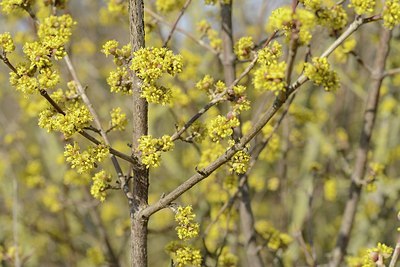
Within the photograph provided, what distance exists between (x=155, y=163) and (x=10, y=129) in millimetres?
4141

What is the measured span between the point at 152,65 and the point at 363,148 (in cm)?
202

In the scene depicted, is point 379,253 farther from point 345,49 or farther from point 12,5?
point 12,5

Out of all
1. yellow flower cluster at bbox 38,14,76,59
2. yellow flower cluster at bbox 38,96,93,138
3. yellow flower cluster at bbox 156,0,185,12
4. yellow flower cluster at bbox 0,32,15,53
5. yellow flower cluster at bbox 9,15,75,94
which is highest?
yellow flower cluster at bbox 156,0,185,12

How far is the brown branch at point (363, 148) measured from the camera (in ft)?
11.4

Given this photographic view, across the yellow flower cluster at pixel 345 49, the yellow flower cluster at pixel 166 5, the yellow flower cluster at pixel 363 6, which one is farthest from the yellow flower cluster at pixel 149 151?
the yellow flower cluster at pixel 345 49

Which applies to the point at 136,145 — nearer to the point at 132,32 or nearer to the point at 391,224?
the point at 132,32

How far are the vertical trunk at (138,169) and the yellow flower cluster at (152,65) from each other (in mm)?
82

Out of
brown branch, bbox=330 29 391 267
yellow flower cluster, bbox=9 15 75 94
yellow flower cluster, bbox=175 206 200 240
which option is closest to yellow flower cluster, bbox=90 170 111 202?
yellow flower cluster, bbox=175 206 200 240

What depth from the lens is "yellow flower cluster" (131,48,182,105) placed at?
2.02m

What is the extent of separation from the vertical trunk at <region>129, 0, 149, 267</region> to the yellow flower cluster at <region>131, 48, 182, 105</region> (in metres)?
0.08

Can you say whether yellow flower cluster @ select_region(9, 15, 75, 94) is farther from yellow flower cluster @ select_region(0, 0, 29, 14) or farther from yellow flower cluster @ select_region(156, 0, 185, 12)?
yellow flower cluster @ select_region(156, 0, 185, 12)

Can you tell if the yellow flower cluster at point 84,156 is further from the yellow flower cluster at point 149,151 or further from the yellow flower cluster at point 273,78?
the yellow flower cluster at point 273,78

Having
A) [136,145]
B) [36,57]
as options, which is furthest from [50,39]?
[136,145]

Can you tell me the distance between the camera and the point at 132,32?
2.15 m
